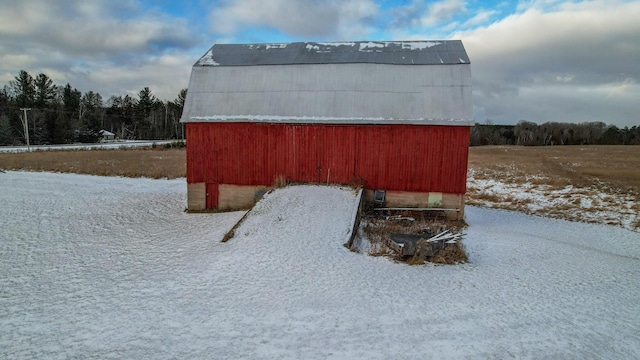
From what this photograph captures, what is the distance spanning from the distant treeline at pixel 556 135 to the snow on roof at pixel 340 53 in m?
70.7

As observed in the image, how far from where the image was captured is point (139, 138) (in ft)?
268

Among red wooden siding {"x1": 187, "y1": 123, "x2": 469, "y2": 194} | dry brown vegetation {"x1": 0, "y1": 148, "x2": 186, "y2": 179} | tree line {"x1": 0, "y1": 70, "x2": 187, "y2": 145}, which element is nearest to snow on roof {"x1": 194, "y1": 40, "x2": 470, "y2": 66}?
red wooden siding {"x1": 187, "y1": 123, "x2": 469, "y2": 194}

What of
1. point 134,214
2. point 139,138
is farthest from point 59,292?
point 139,138

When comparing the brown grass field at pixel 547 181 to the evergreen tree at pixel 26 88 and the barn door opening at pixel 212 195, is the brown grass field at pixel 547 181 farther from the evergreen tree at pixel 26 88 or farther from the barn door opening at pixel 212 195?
the evergreen tree at pixel 26 88

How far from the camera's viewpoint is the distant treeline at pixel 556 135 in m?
77.5

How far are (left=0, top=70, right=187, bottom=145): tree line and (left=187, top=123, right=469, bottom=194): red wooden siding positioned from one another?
44.1m

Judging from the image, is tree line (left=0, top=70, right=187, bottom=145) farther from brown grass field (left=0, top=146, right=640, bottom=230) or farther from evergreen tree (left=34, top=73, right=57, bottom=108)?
brown grass field (left=0, top=146, right=640, bottom=230)

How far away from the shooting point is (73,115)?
7162 cm

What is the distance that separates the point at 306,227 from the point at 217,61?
31.6 ft

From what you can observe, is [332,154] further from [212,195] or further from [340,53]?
[212,195]

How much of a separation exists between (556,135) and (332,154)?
97.0 meters

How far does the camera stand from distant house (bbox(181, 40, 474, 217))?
13812 mm

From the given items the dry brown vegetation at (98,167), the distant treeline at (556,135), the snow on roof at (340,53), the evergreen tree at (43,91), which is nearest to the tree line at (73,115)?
the evergreen tree at (43,91)

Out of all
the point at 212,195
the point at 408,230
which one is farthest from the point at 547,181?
the point at 212,195
